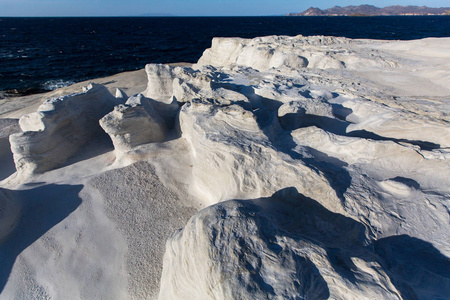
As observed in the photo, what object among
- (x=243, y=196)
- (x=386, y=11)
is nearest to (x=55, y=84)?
(x=243, y=196)

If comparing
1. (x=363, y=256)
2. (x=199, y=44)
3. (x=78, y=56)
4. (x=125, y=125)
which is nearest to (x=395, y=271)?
(x=363, y=256)

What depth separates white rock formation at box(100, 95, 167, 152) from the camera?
5395 millimetres

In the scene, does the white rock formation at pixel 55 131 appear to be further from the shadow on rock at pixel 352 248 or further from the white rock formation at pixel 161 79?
the shadow on rock at pixel 352 248

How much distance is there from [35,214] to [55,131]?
86.8 inches

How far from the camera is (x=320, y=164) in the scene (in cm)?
398

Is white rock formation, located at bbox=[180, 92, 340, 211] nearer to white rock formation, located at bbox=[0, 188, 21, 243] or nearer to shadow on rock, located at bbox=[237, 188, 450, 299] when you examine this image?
shadow on rock, located at bbox=[237, 188, 450, 299]

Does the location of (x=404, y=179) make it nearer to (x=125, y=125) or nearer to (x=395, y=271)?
(x=395, y=271)

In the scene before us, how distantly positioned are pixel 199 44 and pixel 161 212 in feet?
111

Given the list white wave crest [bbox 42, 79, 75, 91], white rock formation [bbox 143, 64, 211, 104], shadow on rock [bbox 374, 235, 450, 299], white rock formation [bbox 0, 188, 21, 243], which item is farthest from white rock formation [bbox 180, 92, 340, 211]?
white wave crest [bbox 42, 79, 75, 91]

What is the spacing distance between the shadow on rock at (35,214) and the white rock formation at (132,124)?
4.34 feet

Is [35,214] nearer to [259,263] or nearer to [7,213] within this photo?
[7,213]

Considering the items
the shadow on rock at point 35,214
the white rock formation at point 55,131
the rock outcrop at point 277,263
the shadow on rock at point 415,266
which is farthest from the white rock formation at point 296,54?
the shadow on rock at point 35,214

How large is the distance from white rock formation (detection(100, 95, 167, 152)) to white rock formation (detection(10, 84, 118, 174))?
5.05 ft

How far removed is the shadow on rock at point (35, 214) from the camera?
13.9ft
